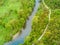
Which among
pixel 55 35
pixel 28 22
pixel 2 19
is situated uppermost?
pixel 2 19

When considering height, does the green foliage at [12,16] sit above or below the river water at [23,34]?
above

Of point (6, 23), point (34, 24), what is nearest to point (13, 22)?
point (6, 23)

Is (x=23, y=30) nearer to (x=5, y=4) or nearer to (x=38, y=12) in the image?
(x=38, y=12)

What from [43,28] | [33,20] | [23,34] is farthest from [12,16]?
[43,28]

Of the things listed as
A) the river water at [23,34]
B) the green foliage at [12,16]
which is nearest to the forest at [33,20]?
the green foliage at [12,16]

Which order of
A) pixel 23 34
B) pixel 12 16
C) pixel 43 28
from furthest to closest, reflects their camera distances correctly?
1. pixel 12 16
2. pixel 23 34
3. pixel 43 28

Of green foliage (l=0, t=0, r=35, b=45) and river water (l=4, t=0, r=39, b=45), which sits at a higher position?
green foliage (l=0, t=0, r=35, b=45)

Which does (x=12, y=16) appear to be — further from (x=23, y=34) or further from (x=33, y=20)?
(x=23, y=34)

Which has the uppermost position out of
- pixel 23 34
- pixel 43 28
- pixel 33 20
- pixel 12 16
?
pixel 12 16

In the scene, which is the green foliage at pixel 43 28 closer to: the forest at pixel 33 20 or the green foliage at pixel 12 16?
the forest at pixel 33 20

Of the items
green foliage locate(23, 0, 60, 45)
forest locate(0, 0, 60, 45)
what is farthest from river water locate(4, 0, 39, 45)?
green foliage locate(23, 0, 60, 45)

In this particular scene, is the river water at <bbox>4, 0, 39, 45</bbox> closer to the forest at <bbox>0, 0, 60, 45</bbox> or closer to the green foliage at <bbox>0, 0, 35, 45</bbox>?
the forest at <bbox>0, 0, 60, 45</bbox>
